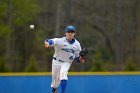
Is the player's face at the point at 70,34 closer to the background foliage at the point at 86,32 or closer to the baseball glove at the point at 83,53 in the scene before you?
the baseball glove at the point at 83,53

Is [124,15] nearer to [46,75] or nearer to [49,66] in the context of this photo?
[49,66]

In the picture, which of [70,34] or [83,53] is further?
[83,53]

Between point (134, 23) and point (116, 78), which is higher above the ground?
point (134, 23)

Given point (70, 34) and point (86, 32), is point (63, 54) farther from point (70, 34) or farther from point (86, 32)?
point (86, 32)

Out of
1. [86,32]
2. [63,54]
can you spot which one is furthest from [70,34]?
[86,32]

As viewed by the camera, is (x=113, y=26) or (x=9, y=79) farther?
(x=113, y=26)

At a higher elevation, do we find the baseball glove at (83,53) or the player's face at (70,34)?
the player's face at (70,34)

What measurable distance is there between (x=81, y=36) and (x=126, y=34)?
146 inches

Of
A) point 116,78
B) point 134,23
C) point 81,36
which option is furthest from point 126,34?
point 116,78

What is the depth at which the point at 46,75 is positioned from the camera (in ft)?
30.1

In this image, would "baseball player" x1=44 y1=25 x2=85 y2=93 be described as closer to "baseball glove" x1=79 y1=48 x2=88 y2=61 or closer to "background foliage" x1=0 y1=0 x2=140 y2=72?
"baseball glove" x1=79 y1=48 x2=88 y2=61

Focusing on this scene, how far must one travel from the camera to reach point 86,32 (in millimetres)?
30219

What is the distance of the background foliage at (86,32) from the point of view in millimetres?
Answer: 27281

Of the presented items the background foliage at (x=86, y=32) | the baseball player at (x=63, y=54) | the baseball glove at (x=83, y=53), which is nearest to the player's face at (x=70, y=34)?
the baseball player at (x=63, y=54)
